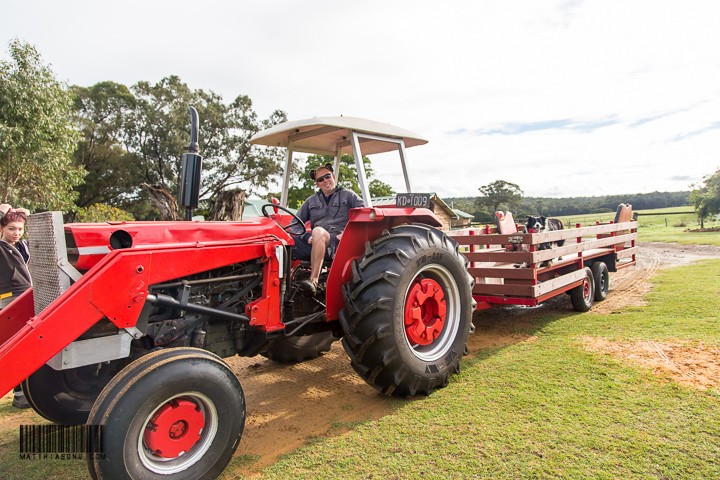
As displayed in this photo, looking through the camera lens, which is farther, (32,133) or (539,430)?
(32,133)

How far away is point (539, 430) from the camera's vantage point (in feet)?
9.23

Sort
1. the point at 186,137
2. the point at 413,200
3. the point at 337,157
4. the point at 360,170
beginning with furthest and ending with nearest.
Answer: the point at 186,137 → the point at 337,157 → the point at 413,200 → the point at 360,170

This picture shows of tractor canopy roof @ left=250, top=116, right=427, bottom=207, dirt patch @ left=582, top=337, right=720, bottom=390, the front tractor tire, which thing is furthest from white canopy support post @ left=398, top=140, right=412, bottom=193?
dirt patch @ left=582, top=337, right=720, bottom=390

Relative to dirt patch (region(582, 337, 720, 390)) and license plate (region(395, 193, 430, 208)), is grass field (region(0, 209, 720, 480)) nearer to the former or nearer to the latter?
dirt patch (region(582, 337, 720, 390))

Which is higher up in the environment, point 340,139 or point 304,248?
point 340,139

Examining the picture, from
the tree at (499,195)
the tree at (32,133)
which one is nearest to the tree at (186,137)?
the tree at (32,133)

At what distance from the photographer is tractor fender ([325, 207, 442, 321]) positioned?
3.45m

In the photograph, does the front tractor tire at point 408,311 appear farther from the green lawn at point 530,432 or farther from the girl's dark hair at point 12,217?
the girl's dark hair at point 12,217

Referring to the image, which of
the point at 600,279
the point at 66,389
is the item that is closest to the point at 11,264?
the point at 66,389

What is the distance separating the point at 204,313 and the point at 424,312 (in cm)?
178

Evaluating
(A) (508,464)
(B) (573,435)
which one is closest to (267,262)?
(A) (508,464)

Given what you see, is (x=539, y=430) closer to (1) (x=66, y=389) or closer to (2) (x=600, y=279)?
(1) (x=66, y=389)

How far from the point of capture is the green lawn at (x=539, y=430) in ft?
8.03

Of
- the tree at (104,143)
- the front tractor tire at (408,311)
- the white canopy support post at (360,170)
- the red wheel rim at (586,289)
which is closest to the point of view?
the front tractor tire at (408,311)
